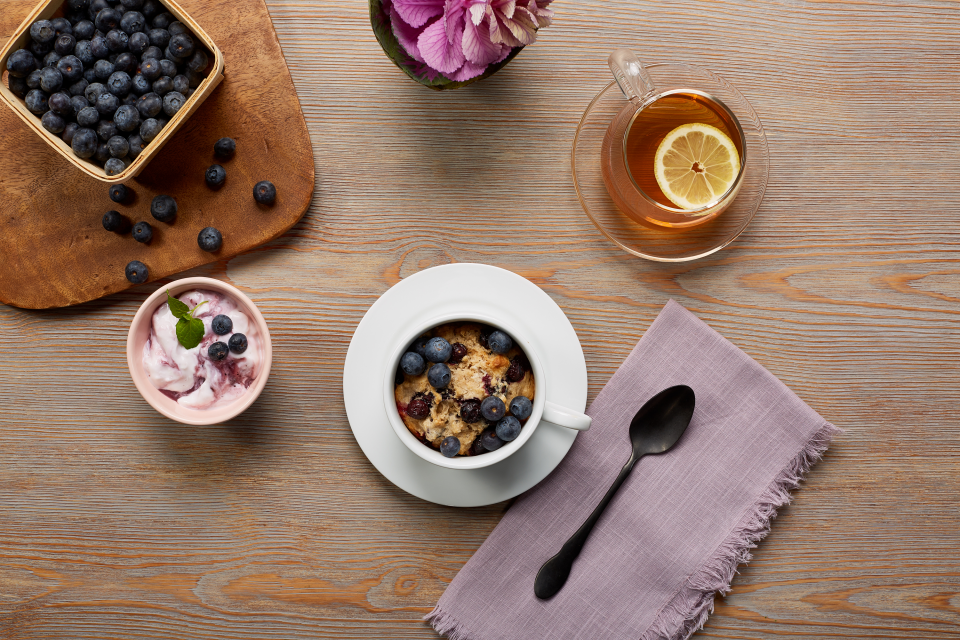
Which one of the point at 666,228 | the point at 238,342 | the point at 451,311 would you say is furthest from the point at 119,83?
the point at 666,228

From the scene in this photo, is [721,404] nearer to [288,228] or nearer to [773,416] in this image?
[773,416]

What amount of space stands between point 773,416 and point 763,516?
0.26m

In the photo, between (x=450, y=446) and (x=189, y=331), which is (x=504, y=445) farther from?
(x=189, y=331)

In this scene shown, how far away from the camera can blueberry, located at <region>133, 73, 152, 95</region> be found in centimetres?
141

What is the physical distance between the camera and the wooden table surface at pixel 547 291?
1.61m

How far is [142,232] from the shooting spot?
1526mm

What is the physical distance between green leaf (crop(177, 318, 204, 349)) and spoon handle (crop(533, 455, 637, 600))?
1032 mm

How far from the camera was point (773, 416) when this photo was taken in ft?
5.20

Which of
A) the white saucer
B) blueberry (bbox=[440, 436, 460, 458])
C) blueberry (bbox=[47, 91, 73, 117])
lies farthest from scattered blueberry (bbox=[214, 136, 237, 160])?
blueberry (bbox=[440, 436, 460, 458])

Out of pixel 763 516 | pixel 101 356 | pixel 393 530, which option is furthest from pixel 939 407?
pixel 101 356

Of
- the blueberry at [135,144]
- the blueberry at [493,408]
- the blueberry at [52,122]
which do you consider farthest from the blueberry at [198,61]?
the blueberry at [493,408]

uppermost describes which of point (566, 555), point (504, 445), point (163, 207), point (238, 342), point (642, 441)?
point (163, 207)

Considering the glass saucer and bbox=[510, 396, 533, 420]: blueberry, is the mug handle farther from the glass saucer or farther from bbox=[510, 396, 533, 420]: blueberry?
the glass saucer

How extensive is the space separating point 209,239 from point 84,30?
54cm
